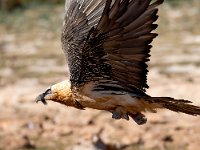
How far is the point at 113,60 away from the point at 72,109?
4.20 metres

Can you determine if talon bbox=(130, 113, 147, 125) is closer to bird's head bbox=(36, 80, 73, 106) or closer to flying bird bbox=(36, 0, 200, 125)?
flying bird bbox=(36, 0, 200, 125)

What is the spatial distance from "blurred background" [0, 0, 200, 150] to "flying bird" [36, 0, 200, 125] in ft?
5.67

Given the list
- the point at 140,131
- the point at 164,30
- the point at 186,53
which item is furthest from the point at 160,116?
the point at 164,30

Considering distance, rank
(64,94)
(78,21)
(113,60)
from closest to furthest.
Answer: (113,60) < (64,94) < (78,21)

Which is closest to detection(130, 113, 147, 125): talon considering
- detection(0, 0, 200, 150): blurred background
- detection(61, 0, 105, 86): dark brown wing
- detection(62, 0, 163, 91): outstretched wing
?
detection(62, 0, 163, 91): outstretched wing

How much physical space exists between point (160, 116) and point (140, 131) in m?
0.51

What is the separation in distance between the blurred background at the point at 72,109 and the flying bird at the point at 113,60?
5.67 feet

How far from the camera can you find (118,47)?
4.47 metres

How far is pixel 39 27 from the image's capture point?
16531mm

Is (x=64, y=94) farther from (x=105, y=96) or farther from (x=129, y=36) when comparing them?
(x=129, y=36)

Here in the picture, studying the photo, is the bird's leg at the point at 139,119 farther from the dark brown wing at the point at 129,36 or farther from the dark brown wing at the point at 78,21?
the dark brown wing at the point at 78,21

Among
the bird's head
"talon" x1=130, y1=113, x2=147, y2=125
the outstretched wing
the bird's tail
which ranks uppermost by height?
the outstretched wing

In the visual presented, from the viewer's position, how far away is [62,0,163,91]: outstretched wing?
4.28m

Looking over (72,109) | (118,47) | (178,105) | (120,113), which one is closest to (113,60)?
(118,47)
